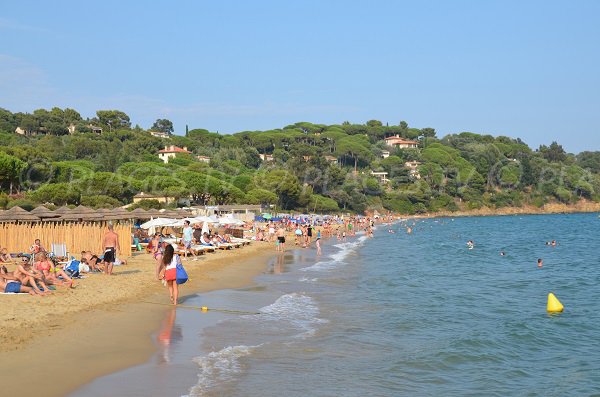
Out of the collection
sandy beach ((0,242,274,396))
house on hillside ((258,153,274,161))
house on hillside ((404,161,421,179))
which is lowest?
sandy beach ((0,242,274,396))

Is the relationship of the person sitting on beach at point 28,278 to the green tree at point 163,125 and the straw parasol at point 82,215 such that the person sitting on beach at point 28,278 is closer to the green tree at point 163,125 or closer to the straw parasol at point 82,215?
the straw parasol at point 82,215

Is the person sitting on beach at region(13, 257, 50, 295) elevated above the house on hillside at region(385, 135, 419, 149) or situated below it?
below

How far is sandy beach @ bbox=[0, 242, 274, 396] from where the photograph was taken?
23.6ft

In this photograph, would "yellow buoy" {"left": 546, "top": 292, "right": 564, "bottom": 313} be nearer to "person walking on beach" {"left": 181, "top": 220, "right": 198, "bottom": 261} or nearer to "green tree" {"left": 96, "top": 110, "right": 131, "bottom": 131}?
"person walking on beach" {"left": 181, "top": 220, "right": 198, "bottom": 261}

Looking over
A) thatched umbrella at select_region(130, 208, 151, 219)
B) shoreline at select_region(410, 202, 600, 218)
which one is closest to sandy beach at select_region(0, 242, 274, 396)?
thatched umbrella at select_region(130, 208, 151, 219)

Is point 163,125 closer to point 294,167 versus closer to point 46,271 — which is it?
point 294,167

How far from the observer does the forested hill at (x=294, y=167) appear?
171 feet

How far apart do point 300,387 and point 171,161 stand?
73.8m

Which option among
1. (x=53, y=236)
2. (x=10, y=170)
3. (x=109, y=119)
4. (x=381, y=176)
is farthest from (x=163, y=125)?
(x=53, y=236)

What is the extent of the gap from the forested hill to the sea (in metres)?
29.1

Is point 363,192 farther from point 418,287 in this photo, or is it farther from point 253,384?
point 253,384

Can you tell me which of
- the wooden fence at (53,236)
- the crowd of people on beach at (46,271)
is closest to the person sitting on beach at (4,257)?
the crowd of people on beach at (46,271)

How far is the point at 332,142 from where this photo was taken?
129 meters

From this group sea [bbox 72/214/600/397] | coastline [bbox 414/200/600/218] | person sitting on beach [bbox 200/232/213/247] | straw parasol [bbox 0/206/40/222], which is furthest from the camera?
coastline [bbox 414/200/600/218]
